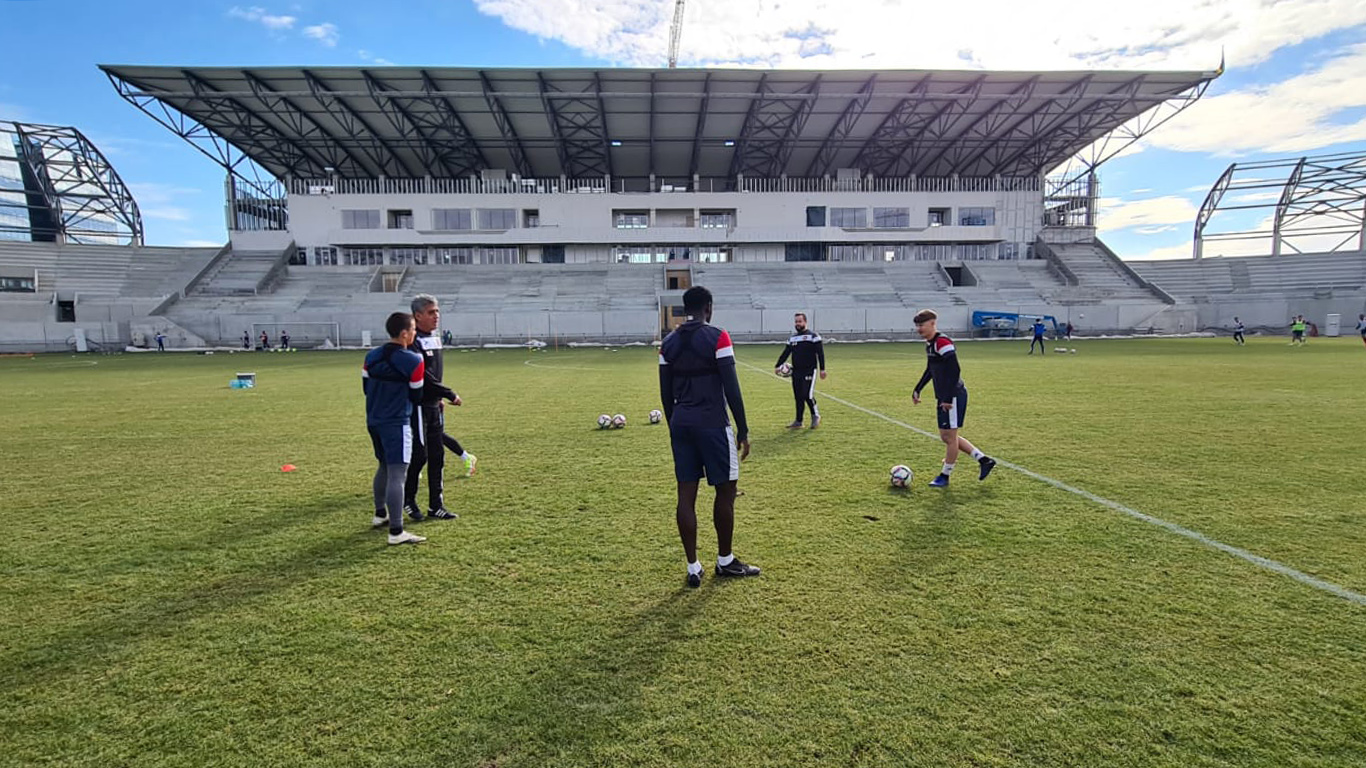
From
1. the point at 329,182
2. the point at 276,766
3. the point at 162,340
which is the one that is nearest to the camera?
the point at 276,766

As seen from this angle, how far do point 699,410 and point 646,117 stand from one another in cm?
5010

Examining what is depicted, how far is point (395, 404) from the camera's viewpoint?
564cm

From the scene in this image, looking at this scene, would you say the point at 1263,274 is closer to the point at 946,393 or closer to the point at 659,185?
the point at 659,185

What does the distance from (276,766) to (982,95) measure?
182 ft

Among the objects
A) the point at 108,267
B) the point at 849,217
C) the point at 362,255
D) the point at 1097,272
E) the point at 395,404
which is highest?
the point at 849,217

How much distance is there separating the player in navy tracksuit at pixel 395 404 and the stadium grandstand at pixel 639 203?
37.6 m

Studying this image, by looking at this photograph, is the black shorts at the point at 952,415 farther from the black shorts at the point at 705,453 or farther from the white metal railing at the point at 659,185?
the white metal railing at the point at 659,185

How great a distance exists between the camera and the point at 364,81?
141 ft

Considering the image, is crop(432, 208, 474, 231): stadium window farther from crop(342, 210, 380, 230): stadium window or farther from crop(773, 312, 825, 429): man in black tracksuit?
crop(773, 312, 825, 429): man in black tracksuit

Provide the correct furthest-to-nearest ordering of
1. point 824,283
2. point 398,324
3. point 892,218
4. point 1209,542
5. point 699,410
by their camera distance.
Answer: point 892,218 < point 824,283 < point 398,324 < point 1209,542 < point 699,410

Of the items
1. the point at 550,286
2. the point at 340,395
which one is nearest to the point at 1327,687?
the point at 340,395

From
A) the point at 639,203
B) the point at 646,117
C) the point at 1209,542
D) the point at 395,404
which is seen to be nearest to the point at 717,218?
the point at 639,203

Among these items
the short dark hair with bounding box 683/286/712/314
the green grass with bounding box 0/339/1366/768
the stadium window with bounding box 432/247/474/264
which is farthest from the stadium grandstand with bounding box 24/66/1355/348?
A: the short dark hair with bounding box 683/286/712/314

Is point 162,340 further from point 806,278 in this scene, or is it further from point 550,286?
point 806,278
